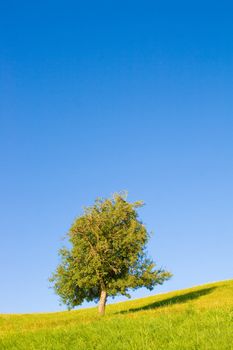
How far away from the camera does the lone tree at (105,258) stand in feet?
117

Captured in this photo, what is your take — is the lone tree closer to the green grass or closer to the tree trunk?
the tree trunk

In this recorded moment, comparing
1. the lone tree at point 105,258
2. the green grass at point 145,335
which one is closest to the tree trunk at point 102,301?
the lone tree at point 105,258

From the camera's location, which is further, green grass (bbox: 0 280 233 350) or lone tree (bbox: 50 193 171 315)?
lone tree (bbox: 50 193 171 315)

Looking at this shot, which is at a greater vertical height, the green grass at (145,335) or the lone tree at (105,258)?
the lone tree at (105,258)

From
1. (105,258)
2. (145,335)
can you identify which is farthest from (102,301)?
(145,335)

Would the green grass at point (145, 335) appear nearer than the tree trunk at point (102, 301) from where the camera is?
Yes

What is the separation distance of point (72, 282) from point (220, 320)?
2416 centimetres

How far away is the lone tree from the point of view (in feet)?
117

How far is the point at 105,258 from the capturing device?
35.8 meters

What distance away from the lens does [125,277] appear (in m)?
36.5

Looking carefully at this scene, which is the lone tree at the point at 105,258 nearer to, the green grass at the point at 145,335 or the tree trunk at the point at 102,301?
the tree trunk at the point at 102,301

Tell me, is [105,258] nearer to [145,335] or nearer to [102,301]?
[102,301]

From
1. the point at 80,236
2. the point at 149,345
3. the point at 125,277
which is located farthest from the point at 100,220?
the point at 149,345

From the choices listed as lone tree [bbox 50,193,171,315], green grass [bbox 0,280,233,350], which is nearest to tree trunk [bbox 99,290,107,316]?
lone tree [bbox 50,193,171,315]
